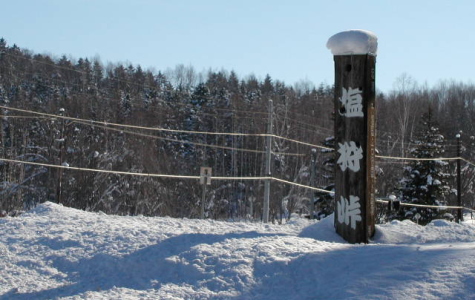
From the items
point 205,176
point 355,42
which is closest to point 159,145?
point 205,176

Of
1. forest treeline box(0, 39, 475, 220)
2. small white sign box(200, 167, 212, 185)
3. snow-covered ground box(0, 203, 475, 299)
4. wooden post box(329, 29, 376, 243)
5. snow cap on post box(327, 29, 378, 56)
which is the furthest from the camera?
forest treeline box(0, 39, 475, 220)

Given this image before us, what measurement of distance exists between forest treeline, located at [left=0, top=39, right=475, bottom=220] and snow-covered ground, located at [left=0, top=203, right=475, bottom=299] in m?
20.5

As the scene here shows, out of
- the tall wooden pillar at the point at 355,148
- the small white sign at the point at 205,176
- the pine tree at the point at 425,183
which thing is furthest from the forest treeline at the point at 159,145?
the tall wooden pillar at the point at 355,148

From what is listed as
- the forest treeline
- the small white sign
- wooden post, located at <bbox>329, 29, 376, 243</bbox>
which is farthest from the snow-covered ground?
the forest treeline

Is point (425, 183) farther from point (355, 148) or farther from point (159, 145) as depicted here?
point (159, 145)

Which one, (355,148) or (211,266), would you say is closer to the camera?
(211,266)

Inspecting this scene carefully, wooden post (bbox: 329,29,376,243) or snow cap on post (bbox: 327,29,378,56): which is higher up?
snow cap on post (bbox: 327,29,378,56)

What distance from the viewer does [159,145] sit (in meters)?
45.1

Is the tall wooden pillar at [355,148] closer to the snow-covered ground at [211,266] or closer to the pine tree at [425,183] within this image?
the snow-covered ground at [211,266]

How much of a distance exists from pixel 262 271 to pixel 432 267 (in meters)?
1.54

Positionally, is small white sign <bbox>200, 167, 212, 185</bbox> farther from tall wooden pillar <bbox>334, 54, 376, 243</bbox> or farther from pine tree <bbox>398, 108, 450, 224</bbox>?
pine tree <bbox>398, 108, 450, 224</bbox>

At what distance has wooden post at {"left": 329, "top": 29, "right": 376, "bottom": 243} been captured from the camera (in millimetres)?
7289

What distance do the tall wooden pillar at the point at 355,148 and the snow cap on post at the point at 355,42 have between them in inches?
2.6

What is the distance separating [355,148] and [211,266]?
276 cm
